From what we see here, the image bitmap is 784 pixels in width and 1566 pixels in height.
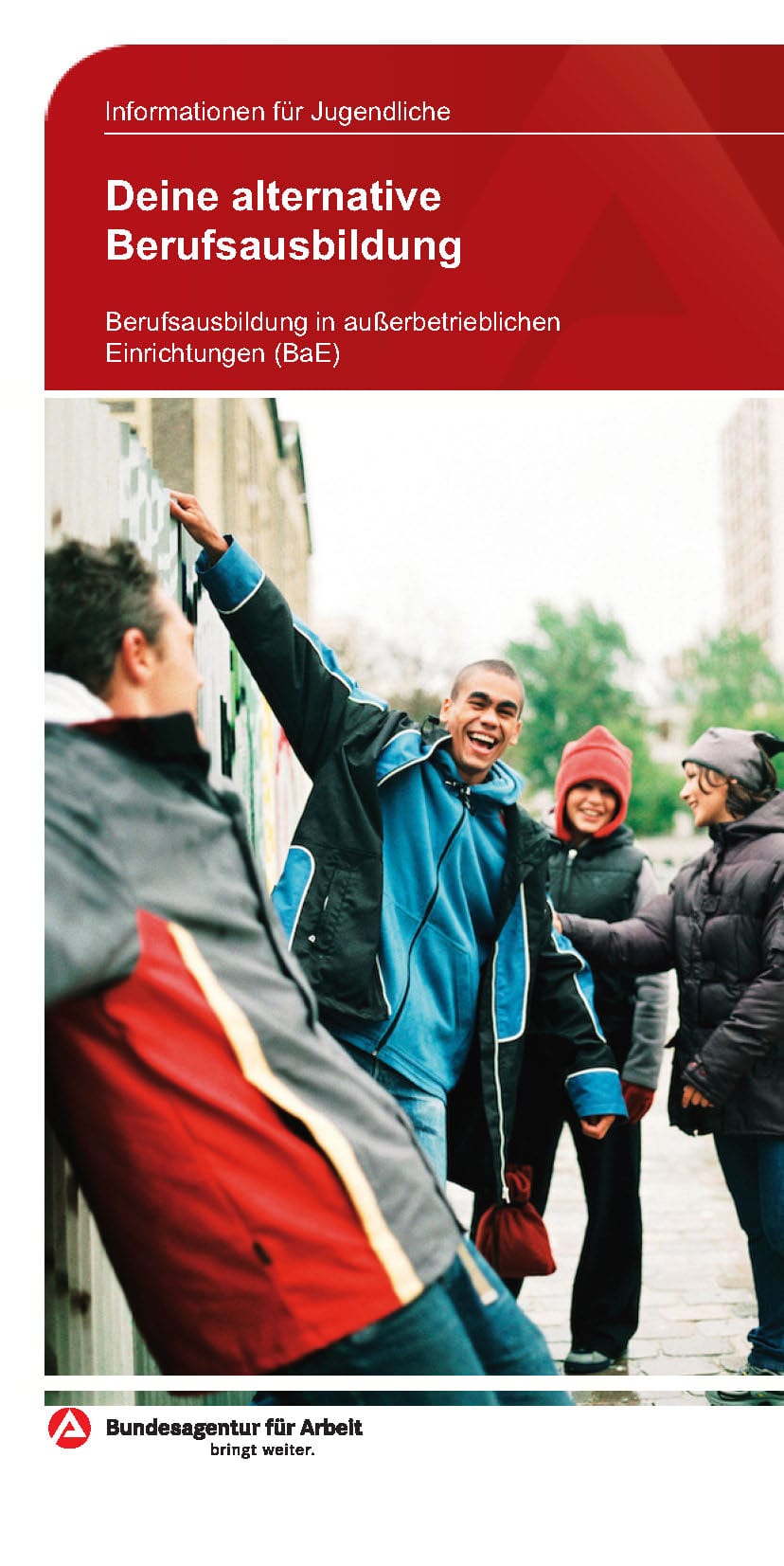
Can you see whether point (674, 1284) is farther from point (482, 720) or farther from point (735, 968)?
point (482, 720)

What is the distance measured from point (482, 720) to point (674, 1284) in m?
2.34

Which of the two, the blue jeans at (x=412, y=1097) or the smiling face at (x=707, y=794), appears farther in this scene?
the smiling face at (x=707, y=794)

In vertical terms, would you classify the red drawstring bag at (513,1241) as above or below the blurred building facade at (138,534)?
below

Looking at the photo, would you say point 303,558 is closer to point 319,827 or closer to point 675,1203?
point 675,1203

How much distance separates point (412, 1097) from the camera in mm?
3260

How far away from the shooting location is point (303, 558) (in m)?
13.4

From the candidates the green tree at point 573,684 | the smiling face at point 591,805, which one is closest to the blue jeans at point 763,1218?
the smiling face at point 591,805

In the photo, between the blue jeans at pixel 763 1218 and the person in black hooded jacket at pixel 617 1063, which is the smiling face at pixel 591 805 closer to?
the person in black hooded jacket at pixel 617 1063

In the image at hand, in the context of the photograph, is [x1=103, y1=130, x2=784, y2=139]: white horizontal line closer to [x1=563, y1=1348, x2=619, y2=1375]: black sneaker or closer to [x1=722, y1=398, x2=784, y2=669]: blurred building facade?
[x1=722, y1=398, x2=784, y2=669]: blurred building facade

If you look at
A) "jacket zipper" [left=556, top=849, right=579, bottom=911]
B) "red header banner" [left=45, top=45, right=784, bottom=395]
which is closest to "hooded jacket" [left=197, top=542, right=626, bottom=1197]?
"red header banner" [left=45, top=45, right=784, bottom=395]

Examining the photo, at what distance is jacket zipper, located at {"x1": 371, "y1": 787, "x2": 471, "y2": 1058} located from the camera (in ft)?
10.6

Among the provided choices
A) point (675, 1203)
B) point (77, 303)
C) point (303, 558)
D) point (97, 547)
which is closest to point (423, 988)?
point (97, 547)

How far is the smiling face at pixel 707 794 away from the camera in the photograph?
4.06m

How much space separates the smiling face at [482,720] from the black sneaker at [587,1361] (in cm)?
176
